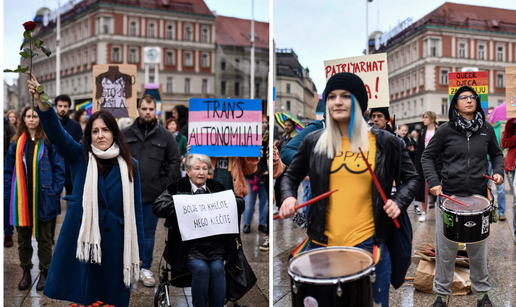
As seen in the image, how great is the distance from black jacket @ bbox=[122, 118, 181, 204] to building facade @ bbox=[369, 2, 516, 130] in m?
60.0

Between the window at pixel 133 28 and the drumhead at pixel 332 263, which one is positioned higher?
the window at pixel 133 28

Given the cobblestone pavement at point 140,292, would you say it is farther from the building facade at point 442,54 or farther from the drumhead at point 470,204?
the building facade at point 442,54

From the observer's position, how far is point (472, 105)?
4.59m

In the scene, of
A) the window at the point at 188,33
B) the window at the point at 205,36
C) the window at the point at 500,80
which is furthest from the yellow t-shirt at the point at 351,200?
the window at the point at 205,36

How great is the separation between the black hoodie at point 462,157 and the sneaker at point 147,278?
285 cm

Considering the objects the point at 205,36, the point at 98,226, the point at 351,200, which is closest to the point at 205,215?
the point at 98,226

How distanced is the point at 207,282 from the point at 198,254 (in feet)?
0.80

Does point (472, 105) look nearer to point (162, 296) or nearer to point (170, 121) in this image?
point (162, 296)

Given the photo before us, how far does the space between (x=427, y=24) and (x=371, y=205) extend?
224ft

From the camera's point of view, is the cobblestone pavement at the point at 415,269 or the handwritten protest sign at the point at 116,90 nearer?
the cobblestone pavement at the point at 415,269

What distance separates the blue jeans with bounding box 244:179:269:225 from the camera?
8.32m

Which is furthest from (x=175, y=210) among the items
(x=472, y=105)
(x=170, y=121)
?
(x=170, y=121)

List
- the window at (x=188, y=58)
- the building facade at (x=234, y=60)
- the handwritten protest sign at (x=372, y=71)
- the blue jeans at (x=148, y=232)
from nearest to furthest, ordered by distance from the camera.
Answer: the handwritten protest sign at (x=372, y=71) → the blue jeans at (x=148, y=232) → the building facade at (x=234, y=60) → the window at (x=188, y=58)

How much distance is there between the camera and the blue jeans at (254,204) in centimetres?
832
